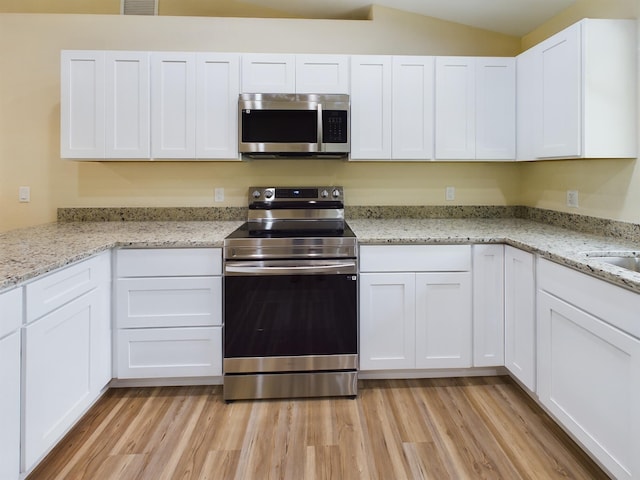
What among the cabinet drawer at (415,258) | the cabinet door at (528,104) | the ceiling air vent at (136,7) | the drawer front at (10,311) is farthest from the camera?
the ceiling air vent at (136,7)

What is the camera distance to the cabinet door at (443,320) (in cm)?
233

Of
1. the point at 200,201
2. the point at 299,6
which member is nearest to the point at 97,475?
the point at 200,201

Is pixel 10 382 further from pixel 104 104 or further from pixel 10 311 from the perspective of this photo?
pixel 104 104

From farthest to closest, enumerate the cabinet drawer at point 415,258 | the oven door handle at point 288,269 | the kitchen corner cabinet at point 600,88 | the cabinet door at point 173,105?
the cabinet door at point 173,105 → the cabinet drawer at point 415,258 → the oven door handle at point 288,269 → the kitchen corner cabinet at point 600,88

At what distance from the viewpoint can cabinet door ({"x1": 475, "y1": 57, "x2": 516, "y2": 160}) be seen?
269 centimetres

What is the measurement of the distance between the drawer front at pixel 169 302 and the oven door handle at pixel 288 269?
13 centimetres

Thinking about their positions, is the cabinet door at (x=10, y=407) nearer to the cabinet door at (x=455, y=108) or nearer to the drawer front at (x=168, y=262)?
the drawer front at (x=168, y=262)

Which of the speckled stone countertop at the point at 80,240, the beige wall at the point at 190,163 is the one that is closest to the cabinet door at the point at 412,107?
the beige wall at the point at 190,163

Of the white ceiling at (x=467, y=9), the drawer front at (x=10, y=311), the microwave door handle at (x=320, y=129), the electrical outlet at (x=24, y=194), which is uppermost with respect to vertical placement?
the white ceiling at (x=467, y=9)

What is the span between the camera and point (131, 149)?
8.48ft

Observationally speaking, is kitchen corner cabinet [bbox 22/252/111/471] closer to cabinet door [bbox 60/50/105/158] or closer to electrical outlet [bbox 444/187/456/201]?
cabinet door [bbox 60/50/105/158]

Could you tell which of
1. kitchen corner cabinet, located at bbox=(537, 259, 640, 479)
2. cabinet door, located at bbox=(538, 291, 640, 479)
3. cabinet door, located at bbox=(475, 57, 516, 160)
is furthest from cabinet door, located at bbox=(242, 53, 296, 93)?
cabinet door, located at bbox=(538, 291, 640, 479)

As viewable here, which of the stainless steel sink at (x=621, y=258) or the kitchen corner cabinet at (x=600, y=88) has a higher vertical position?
the kitchen corner cabinet at (x=600, y=88)

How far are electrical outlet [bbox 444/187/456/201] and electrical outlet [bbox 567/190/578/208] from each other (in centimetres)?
73
